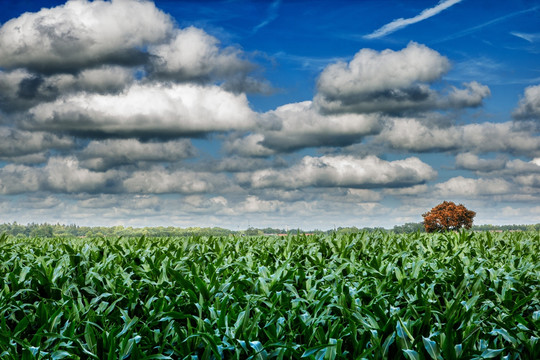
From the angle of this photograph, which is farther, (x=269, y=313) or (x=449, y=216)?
(x=449, y=216)

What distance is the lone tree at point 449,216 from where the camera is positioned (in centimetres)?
7112

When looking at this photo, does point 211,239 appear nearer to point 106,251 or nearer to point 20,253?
point 106,251

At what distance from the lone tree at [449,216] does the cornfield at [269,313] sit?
6921 cm

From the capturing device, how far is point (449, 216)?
71312mm

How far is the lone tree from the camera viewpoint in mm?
71125

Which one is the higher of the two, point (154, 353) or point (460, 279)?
point (460, 279)

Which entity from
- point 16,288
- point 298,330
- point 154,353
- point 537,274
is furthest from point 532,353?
point 16,288

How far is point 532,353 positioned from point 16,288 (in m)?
4.65

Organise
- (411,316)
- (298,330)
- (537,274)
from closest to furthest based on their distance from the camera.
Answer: (298,330) → (411,316) → (537,274)

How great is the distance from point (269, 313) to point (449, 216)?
73011 millimetres

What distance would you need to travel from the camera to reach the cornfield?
127 inches

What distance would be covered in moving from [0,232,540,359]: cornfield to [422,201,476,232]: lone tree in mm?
69210

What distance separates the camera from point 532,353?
3336 mm

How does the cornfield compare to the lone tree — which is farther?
the lone tree
